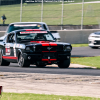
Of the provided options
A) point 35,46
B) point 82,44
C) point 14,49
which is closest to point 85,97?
point 35,46

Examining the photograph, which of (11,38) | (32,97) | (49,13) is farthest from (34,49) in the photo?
(49,13)

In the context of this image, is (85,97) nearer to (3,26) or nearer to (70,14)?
(3,26)

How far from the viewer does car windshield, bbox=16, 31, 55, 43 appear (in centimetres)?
1427

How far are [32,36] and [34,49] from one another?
141 cm

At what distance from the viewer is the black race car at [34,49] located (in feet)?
43.3

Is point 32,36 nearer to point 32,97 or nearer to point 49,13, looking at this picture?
point 32,97

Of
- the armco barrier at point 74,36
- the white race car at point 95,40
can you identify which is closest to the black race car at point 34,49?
the white race car at point 95,40

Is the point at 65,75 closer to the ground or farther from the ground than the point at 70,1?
closer to the ground

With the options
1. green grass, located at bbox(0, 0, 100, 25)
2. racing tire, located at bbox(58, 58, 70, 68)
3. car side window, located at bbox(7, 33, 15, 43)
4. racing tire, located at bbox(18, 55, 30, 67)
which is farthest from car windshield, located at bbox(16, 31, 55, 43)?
green grass, located at bbox(0, 0, 100, 25)

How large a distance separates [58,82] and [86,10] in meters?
24.2

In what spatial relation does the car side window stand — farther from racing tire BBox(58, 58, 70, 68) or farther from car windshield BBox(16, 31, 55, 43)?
racing tire BBox(58, 58, 70, 68)

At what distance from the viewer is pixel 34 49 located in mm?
13133

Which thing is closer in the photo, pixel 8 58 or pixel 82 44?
pixel 8 58

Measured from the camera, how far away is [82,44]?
2917cm
